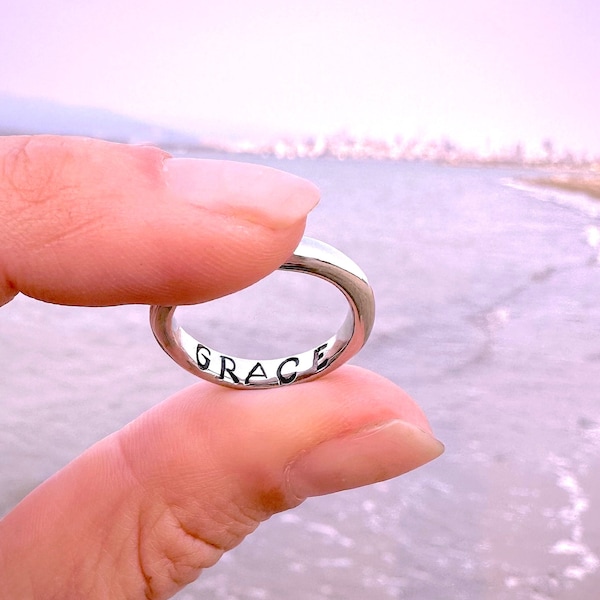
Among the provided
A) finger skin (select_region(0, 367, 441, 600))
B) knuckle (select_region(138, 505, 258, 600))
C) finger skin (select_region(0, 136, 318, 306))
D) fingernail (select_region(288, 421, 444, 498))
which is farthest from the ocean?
finger skin (select_region(0, 136, 318, 306))

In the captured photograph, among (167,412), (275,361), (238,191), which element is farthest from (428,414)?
(238,191)

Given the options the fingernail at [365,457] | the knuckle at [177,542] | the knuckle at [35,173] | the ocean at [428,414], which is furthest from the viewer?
the ocean at [428,414]

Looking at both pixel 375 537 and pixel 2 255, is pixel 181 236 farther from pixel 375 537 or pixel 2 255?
pixel 375 537

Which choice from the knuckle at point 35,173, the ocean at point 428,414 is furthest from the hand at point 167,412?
the ocean at point 428,414

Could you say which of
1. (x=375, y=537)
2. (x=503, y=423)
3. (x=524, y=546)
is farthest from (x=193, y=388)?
(x=503, y=423)

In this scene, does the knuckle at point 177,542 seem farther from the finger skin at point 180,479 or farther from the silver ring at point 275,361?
the silver ring at point 275,361

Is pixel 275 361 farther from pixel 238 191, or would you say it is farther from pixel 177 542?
pixel 238 191

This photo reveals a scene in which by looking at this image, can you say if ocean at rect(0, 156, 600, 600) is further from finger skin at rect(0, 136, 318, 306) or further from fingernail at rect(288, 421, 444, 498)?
finger skin at rect(0, 136, 318, 306)
